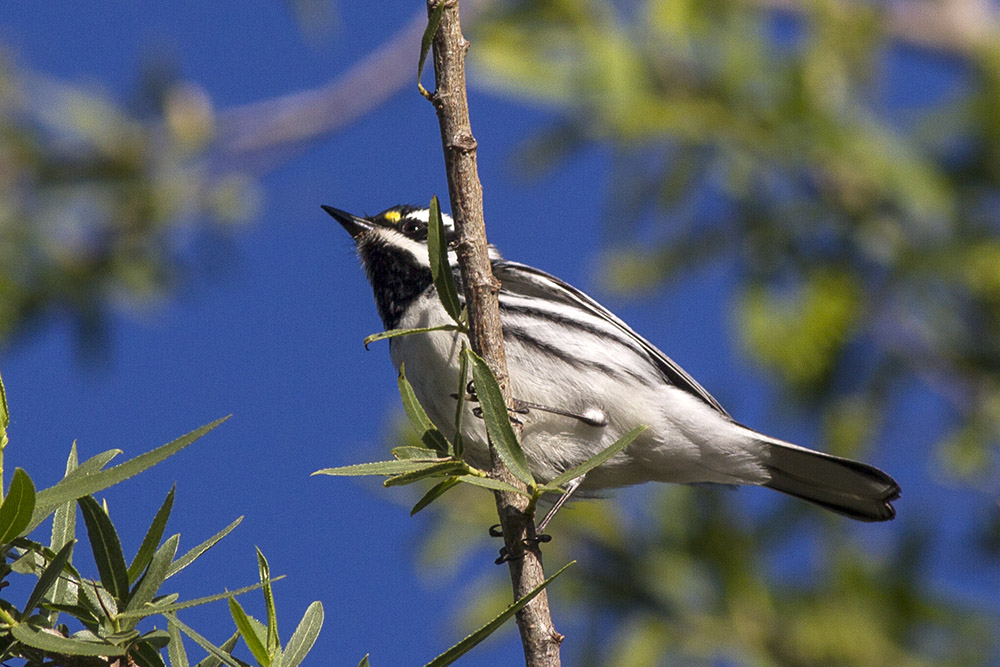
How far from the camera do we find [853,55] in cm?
368

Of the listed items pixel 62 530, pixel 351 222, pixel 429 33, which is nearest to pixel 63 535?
pixel 62 530

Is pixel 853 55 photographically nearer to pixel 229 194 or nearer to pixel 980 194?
pixel 980 194

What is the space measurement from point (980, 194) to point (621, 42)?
1.32m

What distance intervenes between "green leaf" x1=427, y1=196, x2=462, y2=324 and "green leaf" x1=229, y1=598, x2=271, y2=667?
0.43 metres

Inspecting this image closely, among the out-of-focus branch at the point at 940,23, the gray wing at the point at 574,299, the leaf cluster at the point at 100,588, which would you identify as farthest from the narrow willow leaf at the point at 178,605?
the out-of-focus branch at the point at 940,23

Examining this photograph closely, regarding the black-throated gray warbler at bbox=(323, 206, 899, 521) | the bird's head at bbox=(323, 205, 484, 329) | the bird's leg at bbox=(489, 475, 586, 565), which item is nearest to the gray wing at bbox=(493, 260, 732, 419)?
the black-throated gray warbler at bbox=(323, 206, 899, 521)

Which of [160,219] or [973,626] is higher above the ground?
[160,219]

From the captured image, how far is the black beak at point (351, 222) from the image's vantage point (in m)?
3.33

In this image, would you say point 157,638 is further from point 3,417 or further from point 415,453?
point 415,453

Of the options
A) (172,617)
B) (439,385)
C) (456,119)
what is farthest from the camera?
(439,385)

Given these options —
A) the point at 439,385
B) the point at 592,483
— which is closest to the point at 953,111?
the point at 592,483

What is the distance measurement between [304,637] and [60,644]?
26cm

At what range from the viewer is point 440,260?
1332 millimetres

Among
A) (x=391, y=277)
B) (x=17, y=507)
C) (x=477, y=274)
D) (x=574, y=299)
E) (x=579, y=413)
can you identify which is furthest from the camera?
(x=391, y=277)
